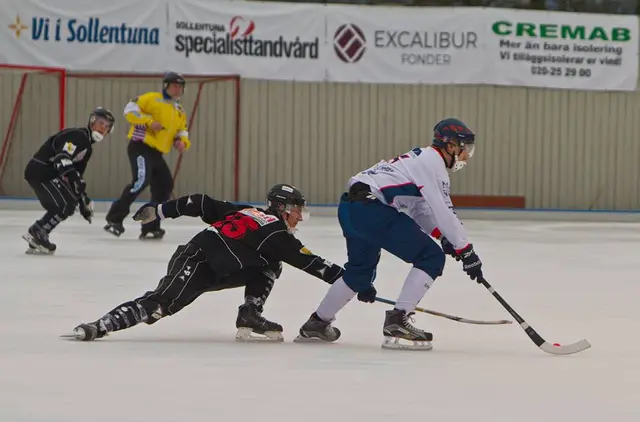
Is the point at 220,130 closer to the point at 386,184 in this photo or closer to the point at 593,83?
the point at 593,83

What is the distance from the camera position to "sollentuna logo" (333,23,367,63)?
1786cm

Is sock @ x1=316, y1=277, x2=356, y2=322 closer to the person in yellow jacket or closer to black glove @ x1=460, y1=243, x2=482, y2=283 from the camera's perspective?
black glove @ x1=460, y1=243, x2=482, y2=283

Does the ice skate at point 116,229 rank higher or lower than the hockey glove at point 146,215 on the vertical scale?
lower

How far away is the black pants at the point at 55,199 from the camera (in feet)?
34.3

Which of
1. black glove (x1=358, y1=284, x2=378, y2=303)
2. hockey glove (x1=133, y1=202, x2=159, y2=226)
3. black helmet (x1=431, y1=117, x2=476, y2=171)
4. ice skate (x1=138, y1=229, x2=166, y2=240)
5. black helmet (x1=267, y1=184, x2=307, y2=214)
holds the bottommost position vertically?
ice skate (x1=138, y1=229, x2=166, y2=240)

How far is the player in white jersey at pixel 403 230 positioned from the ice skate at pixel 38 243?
478cm

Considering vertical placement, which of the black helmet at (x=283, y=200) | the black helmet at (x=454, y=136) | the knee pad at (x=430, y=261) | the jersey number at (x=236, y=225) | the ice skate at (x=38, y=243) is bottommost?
the ice skate at (x=38, y=243)

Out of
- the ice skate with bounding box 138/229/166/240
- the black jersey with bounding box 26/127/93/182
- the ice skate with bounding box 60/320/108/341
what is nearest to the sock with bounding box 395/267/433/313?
the ice skate with bounding box 60/320/108/341

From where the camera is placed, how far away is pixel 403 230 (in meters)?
5.91

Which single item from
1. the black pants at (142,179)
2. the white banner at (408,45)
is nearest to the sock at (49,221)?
the black pants at (142,179)

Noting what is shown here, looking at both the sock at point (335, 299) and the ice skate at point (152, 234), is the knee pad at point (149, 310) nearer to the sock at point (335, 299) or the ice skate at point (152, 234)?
the sock at point (335, 299)

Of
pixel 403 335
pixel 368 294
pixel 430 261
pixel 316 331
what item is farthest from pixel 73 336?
pixel 430 261

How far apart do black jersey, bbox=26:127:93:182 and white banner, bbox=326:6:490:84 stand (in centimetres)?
780

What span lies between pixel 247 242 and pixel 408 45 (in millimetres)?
12321
